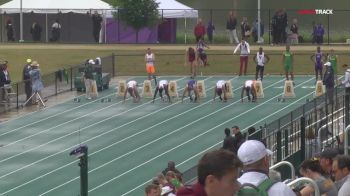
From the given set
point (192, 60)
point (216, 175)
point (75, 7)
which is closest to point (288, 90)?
point (192, 60)

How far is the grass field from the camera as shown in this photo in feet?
161

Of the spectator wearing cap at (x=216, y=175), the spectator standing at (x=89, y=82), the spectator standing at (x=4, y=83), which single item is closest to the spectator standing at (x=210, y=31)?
the spectator standing at (x=89, y=82)

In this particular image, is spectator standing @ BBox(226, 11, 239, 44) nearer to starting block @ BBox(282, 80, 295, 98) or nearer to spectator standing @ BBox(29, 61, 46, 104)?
starting block @ BBox(282, 80, 295, 98)

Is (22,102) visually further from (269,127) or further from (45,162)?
(269,127)

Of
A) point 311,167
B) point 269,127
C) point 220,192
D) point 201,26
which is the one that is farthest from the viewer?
point 201,26

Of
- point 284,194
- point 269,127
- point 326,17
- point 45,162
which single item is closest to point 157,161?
point 45,162

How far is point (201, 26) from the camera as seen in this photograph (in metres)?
58.7

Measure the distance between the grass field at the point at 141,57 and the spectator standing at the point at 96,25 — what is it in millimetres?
2372

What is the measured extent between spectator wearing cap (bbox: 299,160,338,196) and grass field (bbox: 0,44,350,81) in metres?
37.2

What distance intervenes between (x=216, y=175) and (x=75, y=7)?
55.2 m

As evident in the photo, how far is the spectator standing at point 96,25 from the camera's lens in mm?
59906

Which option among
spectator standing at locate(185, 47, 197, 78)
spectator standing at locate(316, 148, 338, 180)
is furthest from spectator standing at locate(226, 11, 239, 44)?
spectator standing at locate(316, 148, 338, 180)

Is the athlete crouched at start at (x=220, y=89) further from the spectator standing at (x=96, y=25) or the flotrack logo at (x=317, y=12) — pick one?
the flotrack logo at (x=317, y=12)

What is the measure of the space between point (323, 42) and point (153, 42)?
8.36 meters
